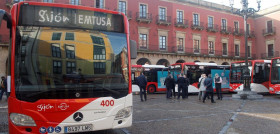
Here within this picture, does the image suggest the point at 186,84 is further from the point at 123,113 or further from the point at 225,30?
the point at 225,30

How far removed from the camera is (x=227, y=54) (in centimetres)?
3341

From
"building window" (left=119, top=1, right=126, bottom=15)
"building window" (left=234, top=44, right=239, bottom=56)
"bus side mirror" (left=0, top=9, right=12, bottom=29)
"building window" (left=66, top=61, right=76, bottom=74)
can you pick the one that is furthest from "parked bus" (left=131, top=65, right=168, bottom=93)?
"building window" (left=234, top=44, right=239, bottom=56)

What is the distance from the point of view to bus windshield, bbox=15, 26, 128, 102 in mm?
3939

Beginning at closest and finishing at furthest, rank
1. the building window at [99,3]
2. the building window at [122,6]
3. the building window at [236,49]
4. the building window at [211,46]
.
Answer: the building window at [99,3] → the building window at [122,6] → the building window at [211,46] → the building window at [236,49]

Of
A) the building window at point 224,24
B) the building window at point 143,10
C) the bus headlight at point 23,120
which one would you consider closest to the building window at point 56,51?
the bus headlight at point 23,120

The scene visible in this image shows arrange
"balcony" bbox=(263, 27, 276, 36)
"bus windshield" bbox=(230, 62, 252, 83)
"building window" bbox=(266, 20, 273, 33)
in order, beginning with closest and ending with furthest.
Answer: "bus windshield" bbox=(230, 62, 252, 83)
"balcony" bbox=(263, 27, 276, 36)
"building window" bbox=(266, 20, 273, 33)

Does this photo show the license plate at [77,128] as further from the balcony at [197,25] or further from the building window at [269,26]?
the building window at [269,26]

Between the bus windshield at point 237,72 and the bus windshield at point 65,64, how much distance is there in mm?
15086

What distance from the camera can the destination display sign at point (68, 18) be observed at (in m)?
4.12

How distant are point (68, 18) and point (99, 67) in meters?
1.12

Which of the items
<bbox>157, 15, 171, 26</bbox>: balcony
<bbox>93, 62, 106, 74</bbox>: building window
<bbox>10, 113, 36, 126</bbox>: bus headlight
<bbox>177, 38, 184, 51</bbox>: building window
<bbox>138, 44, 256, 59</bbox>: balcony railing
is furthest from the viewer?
<bbox>177, 38, 184, 51</bbox>: building window

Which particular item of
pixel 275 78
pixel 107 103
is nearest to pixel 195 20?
pixel 275 78

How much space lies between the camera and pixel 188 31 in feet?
99.3

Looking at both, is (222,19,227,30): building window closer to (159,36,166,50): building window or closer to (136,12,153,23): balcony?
(159,36,166,50): building window
